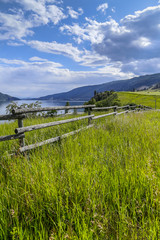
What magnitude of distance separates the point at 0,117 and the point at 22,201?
2.18m

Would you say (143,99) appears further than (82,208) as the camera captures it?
Yes

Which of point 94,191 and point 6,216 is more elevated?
point 94,191

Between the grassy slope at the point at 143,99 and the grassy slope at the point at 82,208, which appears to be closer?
the grassy slope at the point at 82,208

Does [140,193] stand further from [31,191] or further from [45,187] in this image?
[31,191]

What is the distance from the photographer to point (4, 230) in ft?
5.47

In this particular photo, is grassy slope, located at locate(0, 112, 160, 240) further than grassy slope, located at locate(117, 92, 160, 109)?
No

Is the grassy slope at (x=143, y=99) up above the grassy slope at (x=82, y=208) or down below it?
above

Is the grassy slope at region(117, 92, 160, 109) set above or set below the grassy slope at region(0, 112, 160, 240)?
above

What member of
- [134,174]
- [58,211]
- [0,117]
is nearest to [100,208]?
[58,211]

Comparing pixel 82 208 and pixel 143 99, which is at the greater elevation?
pixel 143 99

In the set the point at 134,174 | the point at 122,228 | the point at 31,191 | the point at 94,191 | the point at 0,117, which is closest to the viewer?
the point at 122,228

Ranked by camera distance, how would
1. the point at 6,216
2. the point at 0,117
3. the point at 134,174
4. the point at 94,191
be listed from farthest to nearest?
the point at 0,117, the point at 134,174, the point at 94,191, the point at 6,216

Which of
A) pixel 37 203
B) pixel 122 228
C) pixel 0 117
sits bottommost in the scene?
pixel 122 228

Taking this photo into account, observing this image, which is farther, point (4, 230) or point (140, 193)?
point (140, 193)
